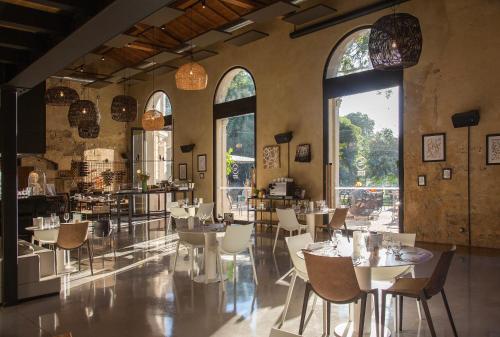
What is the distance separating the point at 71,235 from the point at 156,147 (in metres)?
10.1

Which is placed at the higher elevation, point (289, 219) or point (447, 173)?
point (447, 173)

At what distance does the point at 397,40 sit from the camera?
12.5 ft

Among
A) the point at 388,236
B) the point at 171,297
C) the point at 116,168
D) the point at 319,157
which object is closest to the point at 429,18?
the point at 319,157

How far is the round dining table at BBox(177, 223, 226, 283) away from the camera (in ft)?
18.0

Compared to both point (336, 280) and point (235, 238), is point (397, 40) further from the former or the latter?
point (235, 238)

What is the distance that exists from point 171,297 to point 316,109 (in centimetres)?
617

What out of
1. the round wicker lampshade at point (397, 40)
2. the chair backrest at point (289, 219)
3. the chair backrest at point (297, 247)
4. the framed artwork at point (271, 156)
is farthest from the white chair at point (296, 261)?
the framed artwork at point (271, 156)

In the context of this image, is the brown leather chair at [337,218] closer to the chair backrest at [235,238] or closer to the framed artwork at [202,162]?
the chair backrest at [235,238]

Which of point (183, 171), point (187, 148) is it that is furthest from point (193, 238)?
point (183, 171)

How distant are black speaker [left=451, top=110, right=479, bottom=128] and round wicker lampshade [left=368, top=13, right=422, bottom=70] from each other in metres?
3.96

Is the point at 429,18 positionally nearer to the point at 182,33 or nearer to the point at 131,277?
the point at 182,33

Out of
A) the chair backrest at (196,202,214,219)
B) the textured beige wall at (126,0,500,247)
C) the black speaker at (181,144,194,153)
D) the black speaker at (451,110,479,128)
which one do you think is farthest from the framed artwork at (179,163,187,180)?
the black speaker at (451,110,479,128)

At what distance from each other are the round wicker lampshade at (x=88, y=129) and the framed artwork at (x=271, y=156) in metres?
4.15

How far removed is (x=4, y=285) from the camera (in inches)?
183
